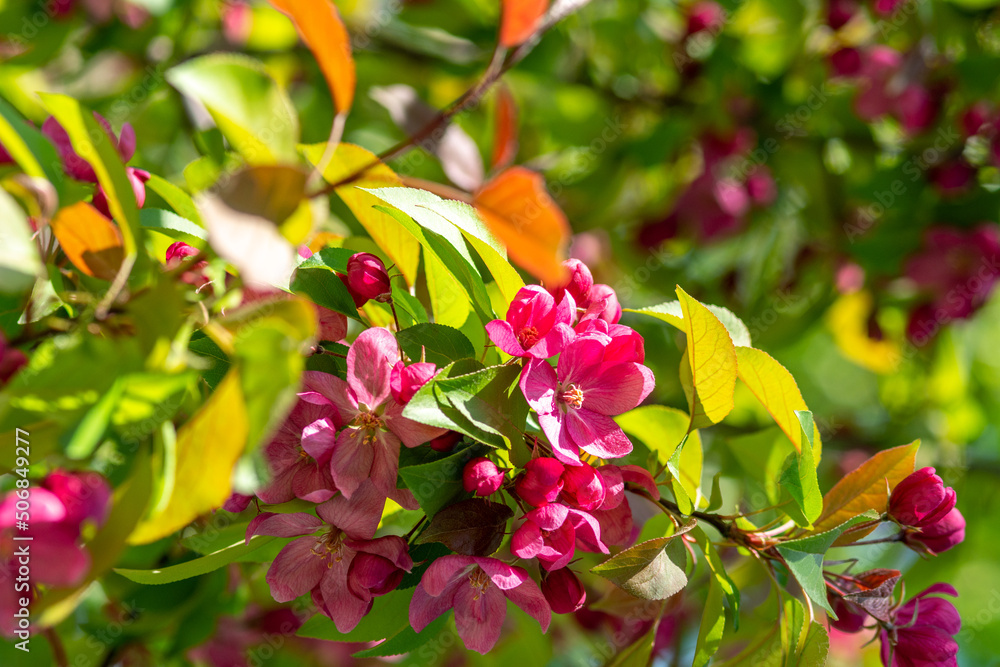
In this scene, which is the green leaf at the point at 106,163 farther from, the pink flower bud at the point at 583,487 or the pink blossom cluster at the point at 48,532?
the pink flower bud at the point at 583,487

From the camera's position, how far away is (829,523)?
89 cm

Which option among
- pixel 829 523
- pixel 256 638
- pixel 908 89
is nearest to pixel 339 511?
pixel 829 523

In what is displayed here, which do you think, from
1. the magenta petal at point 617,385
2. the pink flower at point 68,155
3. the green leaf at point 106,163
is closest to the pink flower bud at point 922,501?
the magenta petal at point 617,385

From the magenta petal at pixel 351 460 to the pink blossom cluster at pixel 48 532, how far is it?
187 millimetres

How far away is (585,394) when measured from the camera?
742 millimetres

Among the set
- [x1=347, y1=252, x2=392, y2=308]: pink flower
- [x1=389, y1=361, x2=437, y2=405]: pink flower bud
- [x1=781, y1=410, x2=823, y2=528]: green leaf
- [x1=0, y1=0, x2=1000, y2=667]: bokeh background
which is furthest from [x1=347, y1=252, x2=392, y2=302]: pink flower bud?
[x1=0, y1=0, x2=1000, y2=667]: bokeh background

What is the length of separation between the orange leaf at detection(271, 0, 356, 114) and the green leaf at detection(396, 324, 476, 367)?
22 cm

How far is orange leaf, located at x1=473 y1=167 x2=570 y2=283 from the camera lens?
56 cm

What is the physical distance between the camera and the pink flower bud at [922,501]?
834 millimetres

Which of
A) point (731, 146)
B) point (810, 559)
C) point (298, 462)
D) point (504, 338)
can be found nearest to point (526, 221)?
point (504, 338)

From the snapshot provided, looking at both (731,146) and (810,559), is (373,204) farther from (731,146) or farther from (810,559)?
(731,146)

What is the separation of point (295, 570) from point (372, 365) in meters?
0.24

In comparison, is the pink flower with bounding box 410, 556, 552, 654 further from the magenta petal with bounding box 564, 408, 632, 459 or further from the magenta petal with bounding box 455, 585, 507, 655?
the magenta petal with bounding box 564, 408, 632, 459

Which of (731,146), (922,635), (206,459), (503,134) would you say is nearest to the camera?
(206,459)
